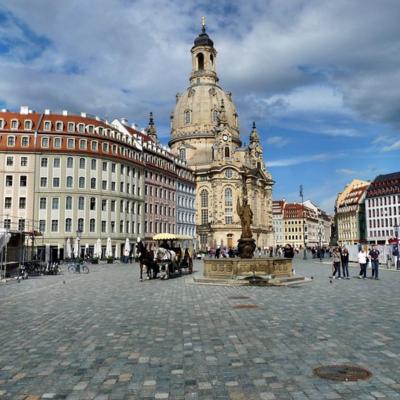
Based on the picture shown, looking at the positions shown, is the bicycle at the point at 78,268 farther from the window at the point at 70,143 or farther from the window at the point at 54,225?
the window at the point at 70,143

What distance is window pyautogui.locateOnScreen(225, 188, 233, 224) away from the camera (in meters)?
116

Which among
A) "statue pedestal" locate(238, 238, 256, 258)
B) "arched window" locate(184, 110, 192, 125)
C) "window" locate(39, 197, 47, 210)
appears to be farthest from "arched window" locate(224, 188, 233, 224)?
"statue pedestal" locate(238, 238, 256, 258)

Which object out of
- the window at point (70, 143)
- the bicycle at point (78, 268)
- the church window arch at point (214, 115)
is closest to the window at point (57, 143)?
the window at point (70, 143)

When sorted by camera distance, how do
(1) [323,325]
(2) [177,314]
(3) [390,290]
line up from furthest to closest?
(3) [390,290] < (2) [177,314] < (1) [323,325]

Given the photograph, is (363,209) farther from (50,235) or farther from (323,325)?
(323,325)

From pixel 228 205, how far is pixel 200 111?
3000 cm

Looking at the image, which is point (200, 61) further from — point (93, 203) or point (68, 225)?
point (68, 225)

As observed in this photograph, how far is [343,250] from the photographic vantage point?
3042 centimetres

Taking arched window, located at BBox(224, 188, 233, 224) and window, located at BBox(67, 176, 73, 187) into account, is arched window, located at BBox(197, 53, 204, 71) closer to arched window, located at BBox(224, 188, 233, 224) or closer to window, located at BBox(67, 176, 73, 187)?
arched window, located at BBox(224, 188, 233, 224)

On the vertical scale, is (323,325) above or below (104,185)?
below

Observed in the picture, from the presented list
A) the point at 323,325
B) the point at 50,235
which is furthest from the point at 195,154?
the point at 323,325

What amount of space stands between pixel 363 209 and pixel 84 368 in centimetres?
13491

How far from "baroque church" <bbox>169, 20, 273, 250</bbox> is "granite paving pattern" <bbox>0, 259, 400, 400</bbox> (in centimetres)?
9500

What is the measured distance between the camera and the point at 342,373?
7414 mm
